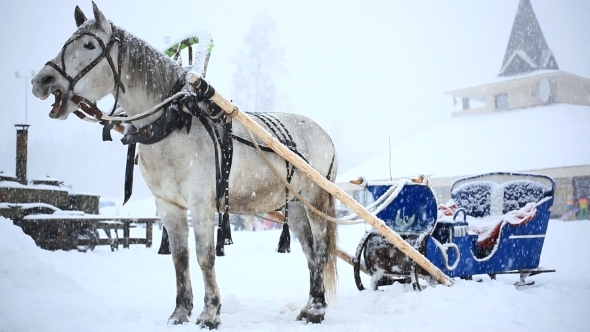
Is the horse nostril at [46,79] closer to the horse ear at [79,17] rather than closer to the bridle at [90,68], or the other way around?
the bridle at [90,68]

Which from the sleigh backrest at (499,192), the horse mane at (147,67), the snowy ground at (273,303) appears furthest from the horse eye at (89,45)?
the sleigh backrest at (499,192)

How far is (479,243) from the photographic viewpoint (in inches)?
285

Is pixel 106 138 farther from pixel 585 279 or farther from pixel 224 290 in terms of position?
pixel 585 279

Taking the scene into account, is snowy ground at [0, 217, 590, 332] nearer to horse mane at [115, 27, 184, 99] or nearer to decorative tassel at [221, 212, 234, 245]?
decorative tassel at [221, 212, 234, 245]

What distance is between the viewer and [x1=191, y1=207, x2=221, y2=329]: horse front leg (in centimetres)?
449

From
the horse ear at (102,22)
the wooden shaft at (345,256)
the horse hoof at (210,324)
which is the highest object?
the horse ear at (102,22)

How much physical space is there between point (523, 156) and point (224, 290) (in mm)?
21511

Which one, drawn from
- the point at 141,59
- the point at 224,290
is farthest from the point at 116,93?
the point at 224,290

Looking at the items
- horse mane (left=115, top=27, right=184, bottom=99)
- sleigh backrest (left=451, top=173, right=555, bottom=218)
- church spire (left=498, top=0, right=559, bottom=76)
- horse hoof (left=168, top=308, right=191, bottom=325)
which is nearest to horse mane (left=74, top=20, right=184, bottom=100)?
horse mane (left=115, top=27, right=184, bottom=99)

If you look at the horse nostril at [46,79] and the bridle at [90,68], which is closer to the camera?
the horse nostril at [46,79]

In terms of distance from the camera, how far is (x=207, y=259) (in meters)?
4.58

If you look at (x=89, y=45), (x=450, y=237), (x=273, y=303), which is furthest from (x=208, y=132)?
(x=450, y=237)

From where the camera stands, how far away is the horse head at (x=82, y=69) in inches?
162

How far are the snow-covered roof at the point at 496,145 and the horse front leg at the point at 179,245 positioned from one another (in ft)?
63.5
